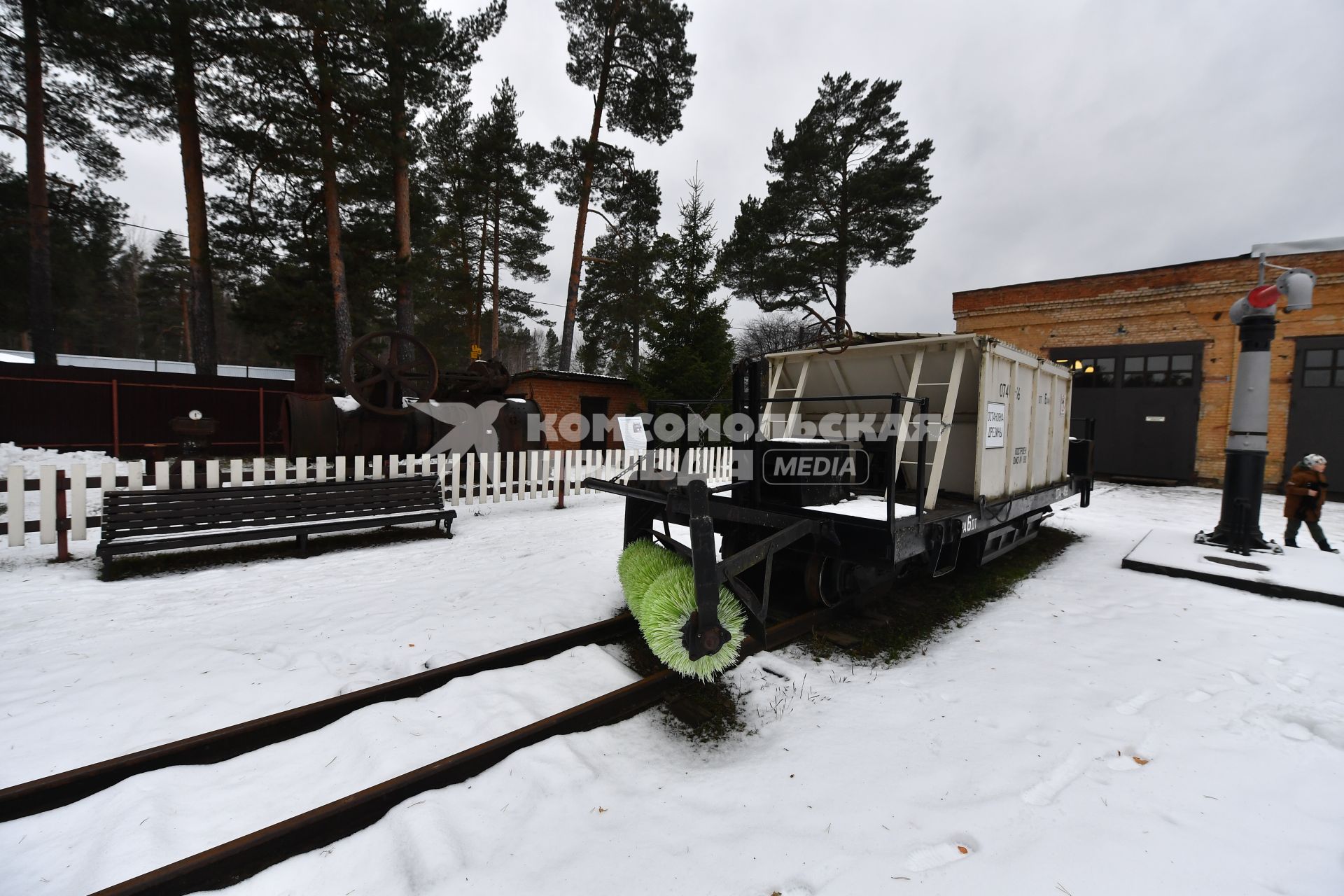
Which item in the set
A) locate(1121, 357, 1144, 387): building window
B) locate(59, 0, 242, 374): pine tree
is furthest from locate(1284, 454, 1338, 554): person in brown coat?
locate(59, 0, 242, 374): pine tree

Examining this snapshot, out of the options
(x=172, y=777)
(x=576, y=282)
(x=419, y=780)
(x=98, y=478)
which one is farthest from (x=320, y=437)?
(x=576, y=282)

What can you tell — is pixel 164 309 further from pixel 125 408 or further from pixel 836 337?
pixel 836 337

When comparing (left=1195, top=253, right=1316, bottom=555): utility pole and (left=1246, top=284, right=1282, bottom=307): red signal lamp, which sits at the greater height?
(left=1246, top=284, right=1282, bottom=307): red signal lamp

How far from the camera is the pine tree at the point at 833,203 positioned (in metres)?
19.1

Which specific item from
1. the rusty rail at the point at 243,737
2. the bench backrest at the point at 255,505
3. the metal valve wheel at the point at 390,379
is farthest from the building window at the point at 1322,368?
the metal valve wheel at the point at 390,379

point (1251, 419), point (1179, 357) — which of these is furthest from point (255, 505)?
point (1179, 357)

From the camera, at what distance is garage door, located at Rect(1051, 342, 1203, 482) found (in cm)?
1305

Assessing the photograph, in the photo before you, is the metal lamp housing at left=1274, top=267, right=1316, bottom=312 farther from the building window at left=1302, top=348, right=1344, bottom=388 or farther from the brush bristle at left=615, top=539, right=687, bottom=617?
the building window at left=1302, top=348, right=1344, bottom=388

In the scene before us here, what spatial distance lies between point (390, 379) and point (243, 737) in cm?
739

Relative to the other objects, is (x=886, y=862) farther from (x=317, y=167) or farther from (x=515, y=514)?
(x=317, y=167)

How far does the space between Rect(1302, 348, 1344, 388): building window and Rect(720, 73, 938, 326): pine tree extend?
433 inches

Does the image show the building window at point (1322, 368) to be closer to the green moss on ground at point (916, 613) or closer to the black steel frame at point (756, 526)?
the green moss on ground at point (916, 613)

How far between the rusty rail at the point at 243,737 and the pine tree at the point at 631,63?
59.6 feet

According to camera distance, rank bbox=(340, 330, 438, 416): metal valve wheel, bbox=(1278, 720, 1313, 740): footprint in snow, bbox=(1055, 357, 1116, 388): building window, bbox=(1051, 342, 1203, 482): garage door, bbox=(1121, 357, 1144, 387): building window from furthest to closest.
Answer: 1. bbox=(1055, 357, 1116, 388): building window
2. bbox=(1121, 357, 1144, 387): building window
3. bbox=(1051, 342, 1203, 482): garage door
4. bbox=(340, 330, 438, 416): metal valve wheel
5. bbox=(1278, 720, 1313, 740): footprint in snow
